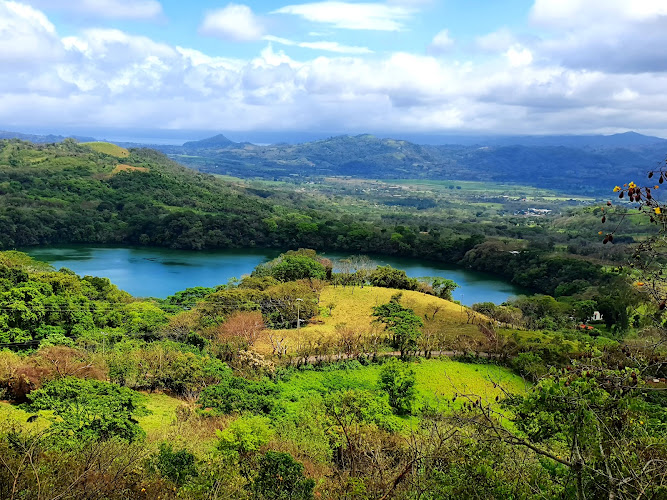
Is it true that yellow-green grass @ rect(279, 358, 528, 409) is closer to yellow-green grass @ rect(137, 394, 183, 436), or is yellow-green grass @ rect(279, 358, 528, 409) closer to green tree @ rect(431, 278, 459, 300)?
yellow-green grass @ rect(137, 394, 183, 436)

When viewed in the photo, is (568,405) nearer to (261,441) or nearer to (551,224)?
(261,441)

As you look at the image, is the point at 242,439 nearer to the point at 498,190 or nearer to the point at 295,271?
the point at 295,271

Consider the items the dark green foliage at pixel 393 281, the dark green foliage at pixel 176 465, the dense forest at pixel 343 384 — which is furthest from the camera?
the dark green foliage at pixel 393 281

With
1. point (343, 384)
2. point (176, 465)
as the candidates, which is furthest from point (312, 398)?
point (176, 465)

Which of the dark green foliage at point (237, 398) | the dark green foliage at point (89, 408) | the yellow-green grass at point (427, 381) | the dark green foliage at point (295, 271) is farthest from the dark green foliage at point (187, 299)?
the dark green foliage at point (89, 408)

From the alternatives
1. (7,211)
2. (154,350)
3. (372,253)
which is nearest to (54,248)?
(7,211)

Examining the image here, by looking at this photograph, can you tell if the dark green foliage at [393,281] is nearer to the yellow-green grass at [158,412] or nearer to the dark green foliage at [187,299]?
the dark green foliage at [187,299]

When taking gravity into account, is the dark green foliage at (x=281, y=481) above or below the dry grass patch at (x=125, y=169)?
below
